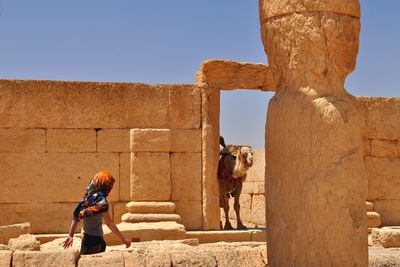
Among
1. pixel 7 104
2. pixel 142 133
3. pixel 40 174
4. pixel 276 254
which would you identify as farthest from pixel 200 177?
pixel 276 254

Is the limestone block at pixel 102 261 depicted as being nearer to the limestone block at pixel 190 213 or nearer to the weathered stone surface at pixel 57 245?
the weathered stone surface at pixel 57 245

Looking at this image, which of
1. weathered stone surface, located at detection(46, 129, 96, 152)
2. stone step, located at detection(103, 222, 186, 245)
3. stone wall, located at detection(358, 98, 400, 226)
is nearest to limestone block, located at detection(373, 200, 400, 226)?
stone wall, located at detection(358, 98, 400, 226)

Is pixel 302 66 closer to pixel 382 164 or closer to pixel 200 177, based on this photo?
pixel 200 177

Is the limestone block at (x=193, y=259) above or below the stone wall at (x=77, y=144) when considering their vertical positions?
below

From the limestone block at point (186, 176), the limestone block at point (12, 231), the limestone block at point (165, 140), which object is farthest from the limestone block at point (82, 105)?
the limestone block at point (12, 231)

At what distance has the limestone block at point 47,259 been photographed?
5.06 m

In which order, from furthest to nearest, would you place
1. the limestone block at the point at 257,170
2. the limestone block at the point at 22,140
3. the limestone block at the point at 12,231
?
1. the limestone block at the point at 257,170
2. the limestone block at the point at 22,140
3. the limestone block at the point at 12,231

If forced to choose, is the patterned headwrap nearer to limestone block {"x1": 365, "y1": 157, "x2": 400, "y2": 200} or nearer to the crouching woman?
the crouching woman

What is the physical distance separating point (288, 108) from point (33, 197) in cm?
676

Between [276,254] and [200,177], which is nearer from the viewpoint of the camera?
[276,254]

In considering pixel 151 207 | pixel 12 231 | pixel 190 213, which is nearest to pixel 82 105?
pixel 151 207

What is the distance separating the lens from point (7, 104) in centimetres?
1048

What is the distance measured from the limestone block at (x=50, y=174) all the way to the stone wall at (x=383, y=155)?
4.88 m

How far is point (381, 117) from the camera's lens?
12.5 m
